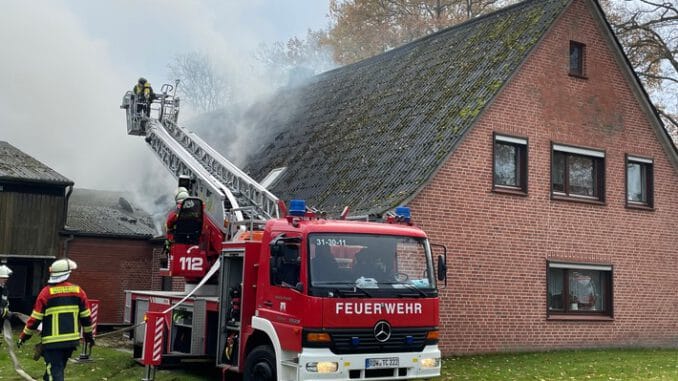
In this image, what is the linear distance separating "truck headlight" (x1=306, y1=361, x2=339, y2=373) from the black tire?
77 centimetres

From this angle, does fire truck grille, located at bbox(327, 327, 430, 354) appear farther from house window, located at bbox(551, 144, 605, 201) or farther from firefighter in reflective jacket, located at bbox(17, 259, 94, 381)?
house window, located at bbox(551, 144, 605, 201)

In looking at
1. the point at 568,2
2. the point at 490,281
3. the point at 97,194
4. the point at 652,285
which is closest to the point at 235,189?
the point at 490,281

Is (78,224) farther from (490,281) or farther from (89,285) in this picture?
(490,281)

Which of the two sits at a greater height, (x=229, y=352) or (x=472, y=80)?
(x=472, y=80)

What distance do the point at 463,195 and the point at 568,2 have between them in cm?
501

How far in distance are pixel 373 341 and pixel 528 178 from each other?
7890 millimetres

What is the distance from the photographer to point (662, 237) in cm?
1747

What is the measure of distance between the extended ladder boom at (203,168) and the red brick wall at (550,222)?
2987 millimetres

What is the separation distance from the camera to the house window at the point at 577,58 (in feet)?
55.3

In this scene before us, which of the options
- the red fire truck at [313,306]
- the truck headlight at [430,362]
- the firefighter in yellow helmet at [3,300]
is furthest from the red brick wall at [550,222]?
the firefighter in yellow helmet at [3,300]

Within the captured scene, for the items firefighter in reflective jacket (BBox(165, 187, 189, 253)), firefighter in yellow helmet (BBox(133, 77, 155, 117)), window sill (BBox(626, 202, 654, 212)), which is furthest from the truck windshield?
firefighter in yellow helmet (BBox(133, 77, 155, 117))

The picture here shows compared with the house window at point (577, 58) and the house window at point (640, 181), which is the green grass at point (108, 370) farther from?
the house window at point (640, 181)

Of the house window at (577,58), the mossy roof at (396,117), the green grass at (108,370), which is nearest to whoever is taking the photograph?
the green grass at (108,370)

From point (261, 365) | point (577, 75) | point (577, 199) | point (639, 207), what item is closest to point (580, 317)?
point (577, 199)
